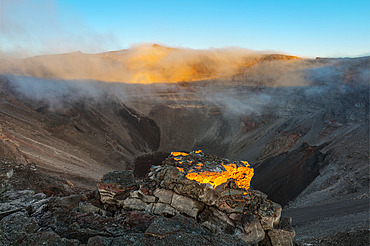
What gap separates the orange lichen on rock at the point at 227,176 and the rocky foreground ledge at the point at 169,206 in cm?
4

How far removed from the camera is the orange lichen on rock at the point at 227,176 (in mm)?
9242

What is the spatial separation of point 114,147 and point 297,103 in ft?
130

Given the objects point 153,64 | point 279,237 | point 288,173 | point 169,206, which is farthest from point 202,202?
point 153,64

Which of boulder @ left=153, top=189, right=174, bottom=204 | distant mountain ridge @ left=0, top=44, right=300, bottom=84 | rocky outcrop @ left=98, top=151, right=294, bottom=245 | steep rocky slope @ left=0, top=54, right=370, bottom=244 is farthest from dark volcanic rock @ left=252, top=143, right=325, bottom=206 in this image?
distant mountain ridge @ left=0, top=44, right=300, bottom=84

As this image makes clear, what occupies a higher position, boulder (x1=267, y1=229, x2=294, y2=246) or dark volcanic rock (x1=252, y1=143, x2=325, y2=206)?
boulder (x1=267, y1=229, x2=294, y2=246)

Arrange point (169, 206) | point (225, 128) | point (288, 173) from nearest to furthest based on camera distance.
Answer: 1. point (169, 206)
2. point (288, 173)
3. point (225, 128)

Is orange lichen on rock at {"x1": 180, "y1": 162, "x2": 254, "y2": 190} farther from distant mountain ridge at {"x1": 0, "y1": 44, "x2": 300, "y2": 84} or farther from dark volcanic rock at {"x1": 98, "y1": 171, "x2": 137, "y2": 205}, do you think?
distant mountain ridge at {"x1": 0, "y1": 44, "x2": 300, "y2": 84}

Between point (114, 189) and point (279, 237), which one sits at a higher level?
point (114, 189)

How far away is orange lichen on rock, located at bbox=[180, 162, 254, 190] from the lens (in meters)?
9.24

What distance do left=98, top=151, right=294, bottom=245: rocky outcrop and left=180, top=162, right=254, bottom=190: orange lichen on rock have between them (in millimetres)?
86

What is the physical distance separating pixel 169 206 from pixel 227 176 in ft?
9.09

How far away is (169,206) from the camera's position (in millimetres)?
8750

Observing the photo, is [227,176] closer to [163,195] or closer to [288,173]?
[163,195]

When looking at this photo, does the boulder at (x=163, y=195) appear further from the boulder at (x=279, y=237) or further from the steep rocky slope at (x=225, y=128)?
the steep rocky slope at (x=225, y=128)
